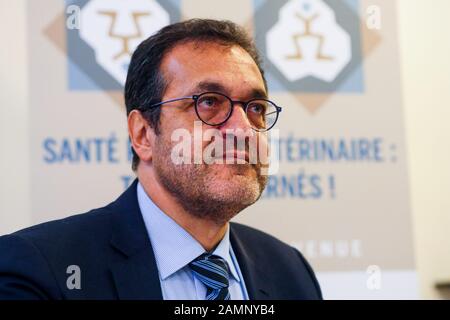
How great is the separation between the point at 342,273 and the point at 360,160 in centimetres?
35

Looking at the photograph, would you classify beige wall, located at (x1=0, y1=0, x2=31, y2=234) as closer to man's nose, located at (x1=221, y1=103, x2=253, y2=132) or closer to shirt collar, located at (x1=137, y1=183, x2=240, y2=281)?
shirt collar, located at (x1=137, y1=183, x2=240, y2=281)

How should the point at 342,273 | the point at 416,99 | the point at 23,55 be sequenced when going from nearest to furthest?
the point at 23,55 < the point at 342,273 < the point at 416,99

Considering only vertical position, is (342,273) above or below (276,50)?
below

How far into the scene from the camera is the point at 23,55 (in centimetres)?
167

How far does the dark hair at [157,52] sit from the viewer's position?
1.39 meters

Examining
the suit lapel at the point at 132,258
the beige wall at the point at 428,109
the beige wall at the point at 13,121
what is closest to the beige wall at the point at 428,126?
the beige wall at the point at 428,109

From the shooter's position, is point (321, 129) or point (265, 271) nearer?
point (265, 271)

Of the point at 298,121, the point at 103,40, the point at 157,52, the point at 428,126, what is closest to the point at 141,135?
the point at 157,52

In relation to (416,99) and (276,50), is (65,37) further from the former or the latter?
(416,99)

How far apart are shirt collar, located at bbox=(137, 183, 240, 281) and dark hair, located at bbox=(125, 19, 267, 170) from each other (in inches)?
7.2

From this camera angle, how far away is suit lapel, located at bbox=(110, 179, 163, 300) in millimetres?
1194

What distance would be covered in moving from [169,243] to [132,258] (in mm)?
95
